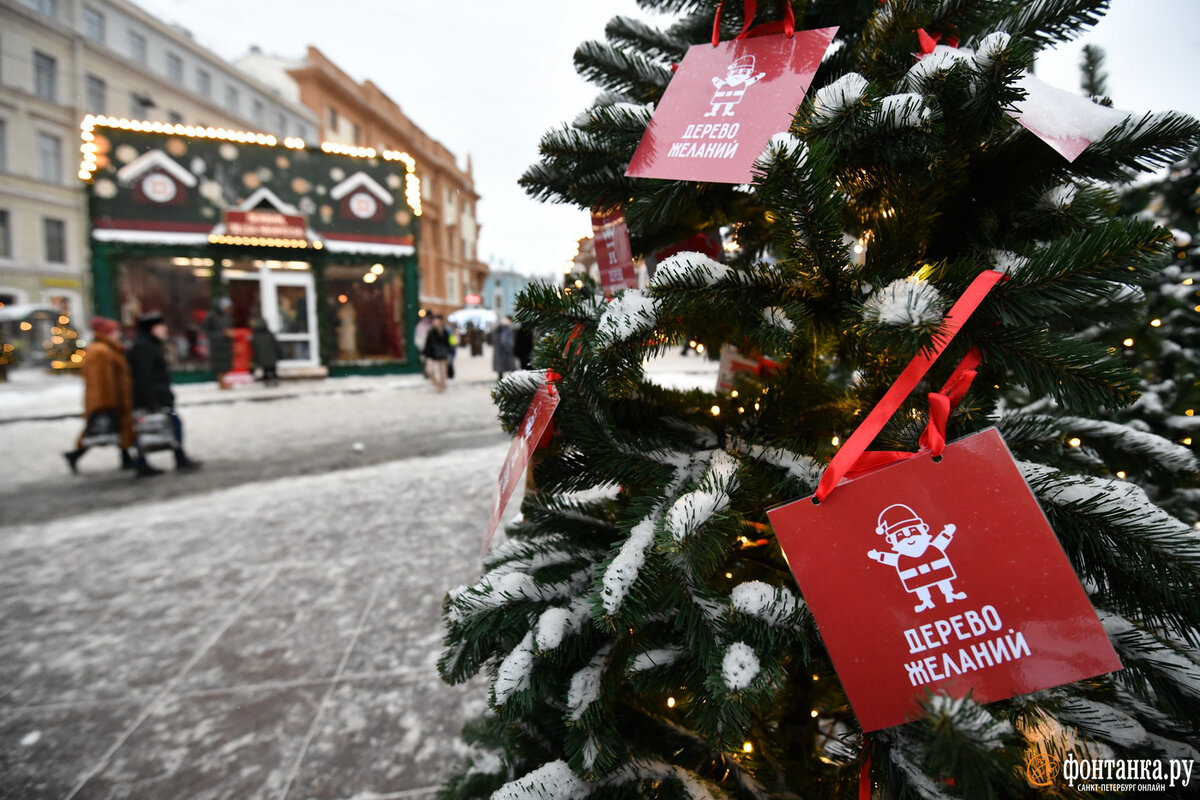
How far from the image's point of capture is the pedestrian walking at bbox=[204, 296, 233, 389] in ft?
39.7

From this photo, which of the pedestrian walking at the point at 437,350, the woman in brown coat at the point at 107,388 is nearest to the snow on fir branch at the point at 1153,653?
the woman in brown coat at the point at 107,388

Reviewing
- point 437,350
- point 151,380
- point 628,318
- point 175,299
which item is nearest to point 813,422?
point 628,318

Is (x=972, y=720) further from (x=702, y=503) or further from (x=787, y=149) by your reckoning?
(x=787, y=149)

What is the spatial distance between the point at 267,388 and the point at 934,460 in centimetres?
1388

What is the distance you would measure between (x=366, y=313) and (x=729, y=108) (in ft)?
48.3

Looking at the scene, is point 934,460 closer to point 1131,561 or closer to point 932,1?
point 1131,561

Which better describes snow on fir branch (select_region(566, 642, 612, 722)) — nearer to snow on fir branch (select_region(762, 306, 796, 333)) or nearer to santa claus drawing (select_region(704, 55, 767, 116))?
snow on fir branch (select_region(762, 306, 796, 333))

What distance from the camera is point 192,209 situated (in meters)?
12.0

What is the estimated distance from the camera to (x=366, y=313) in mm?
14109

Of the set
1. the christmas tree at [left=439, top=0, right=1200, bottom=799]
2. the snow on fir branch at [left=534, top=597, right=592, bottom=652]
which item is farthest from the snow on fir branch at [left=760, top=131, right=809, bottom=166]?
the snow on fir branch at [left=534, top=597, right=592, bottom=652]

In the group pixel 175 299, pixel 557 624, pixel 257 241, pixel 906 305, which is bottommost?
pixel 557 624

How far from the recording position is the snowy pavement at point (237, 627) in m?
1.78

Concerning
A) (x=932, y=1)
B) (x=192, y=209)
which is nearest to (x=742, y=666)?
Result: (x=932, y=1)

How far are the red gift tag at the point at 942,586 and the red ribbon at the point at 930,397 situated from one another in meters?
0.02
